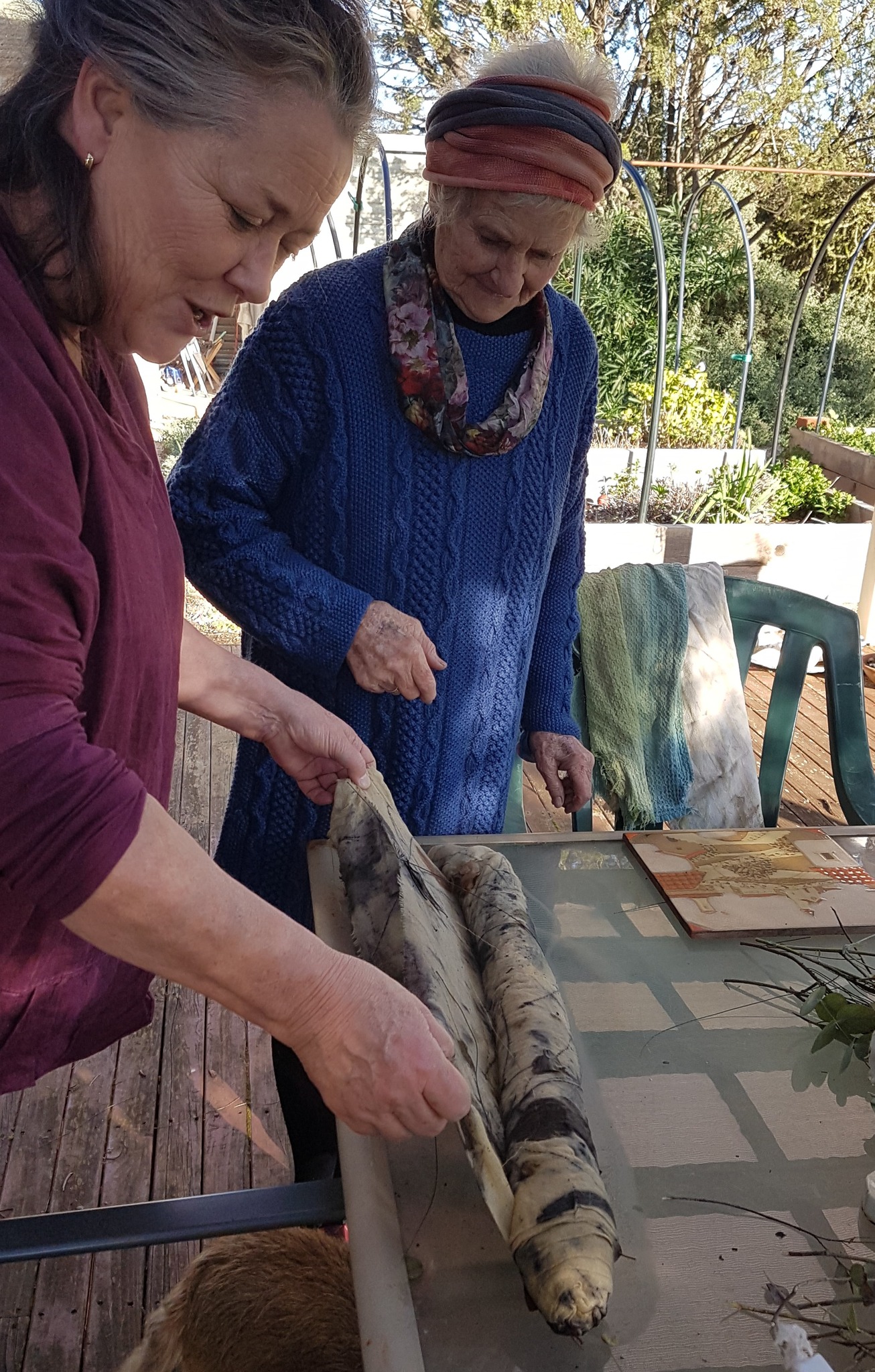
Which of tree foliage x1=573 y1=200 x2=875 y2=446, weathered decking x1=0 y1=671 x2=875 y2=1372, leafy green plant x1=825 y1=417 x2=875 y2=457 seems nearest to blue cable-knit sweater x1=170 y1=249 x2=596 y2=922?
weathered decking x1=0 y1=671 x2=875 y2=1372

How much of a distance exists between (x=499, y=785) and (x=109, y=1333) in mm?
1323

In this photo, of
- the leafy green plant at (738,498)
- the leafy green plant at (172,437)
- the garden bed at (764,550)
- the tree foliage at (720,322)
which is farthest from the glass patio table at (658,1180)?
the tree foliage at (720,322)

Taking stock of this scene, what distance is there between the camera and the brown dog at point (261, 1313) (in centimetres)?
141

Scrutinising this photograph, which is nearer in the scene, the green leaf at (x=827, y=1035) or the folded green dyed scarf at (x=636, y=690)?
the green leaf at (x=827, y=1035)

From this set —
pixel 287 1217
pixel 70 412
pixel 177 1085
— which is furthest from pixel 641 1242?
pixel 177 1085

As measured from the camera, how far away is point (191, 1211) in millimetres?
1318

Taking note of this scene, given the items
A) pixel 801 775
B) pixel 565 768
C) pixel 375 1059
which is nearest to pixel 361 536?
pixel 565 768

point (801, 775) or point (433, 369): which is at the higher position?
point (433, 369)

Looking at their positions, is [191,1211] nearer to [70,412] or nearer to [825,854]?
[70,412]

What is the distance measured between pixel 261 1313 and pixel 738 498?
217 inches

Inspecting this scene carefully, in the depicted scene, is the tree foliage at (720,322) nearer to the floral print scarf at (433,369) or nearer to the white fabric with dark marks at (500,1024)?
the floral print scarf at (433,369)

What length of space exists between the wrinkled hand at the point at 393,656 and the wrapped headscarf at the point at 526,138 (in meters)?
0.68

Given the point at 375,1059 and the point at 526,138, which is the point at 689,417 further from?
the point at 375,1059

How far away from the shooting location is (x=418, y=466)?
5.90 ft
